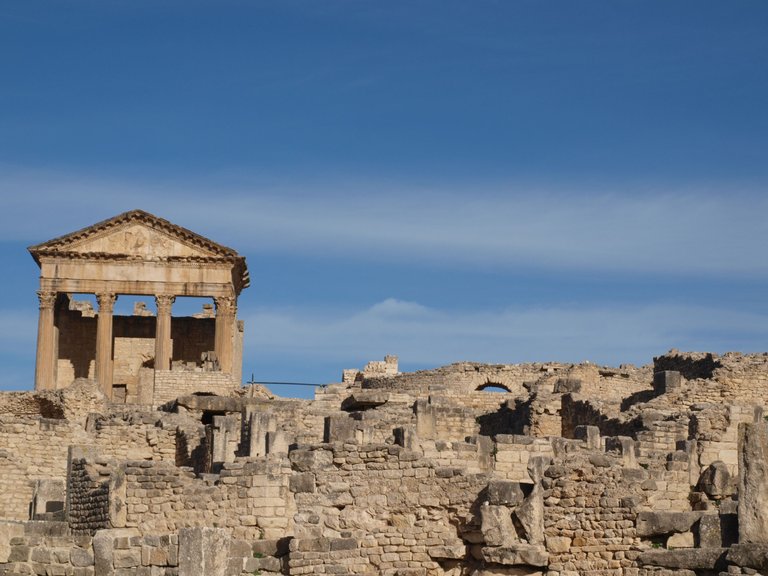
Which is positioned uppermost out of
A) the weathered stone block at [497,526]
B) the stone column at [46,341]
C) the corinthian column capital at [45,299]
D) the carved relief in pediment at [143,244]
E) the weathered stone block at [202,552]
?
the carved relief in pediment at [143,244]

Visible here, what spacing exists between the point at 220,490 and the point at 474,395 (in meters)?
15.8

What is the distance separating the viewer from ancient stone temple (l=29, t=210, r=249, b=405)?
57156 mm

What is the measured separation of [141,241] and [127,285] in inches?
62.1

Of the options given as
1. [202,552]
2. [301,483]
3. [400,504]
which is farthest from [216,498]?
[202,552]

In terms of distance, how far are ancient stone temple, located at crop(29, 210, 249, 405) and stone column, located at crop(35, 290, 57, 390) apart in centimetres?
3

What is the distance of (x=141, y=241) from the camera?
58375 mm

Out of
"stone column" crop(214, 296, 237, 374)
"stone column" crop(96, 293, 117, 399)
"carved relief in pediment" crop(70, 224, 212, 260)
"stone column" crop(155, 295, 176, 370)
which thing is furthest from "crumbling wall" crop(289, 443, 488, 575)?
"carved relief in pediment" crop(70, 224, 212, 260)

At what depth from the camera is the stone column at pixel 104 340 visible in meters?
56.0

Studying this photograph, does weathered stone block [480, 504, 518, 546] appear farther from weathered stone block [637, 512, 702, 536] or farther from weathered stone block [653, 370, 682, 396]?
weathered stone block [653, 370, 682, 396]

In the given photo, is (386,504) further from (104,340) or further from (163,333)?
(104,340)

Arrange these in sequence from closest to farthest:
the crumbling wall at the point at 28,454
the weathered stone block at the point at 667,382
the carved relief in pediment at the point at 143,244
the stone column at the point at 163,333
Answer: the crumbling wall at the point at 28,454 → the weathered stone block at the point at 667,382 → the stone column at the point at 163,333 → the carved relief in pediment at the point at 143,244

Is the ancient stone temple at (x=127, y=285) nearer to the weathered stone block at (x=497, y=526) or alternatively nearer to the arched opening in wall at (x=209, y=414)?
the arched opening in wall at (x=209, y=414)

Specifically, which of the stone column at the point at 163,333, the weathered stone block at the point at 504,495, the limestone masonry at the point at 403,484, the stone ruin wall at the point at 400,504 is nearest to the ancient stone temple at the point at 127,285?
the stone column at the point at 163,333

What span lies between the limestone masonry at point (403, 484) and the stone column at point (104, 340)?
18231mm
